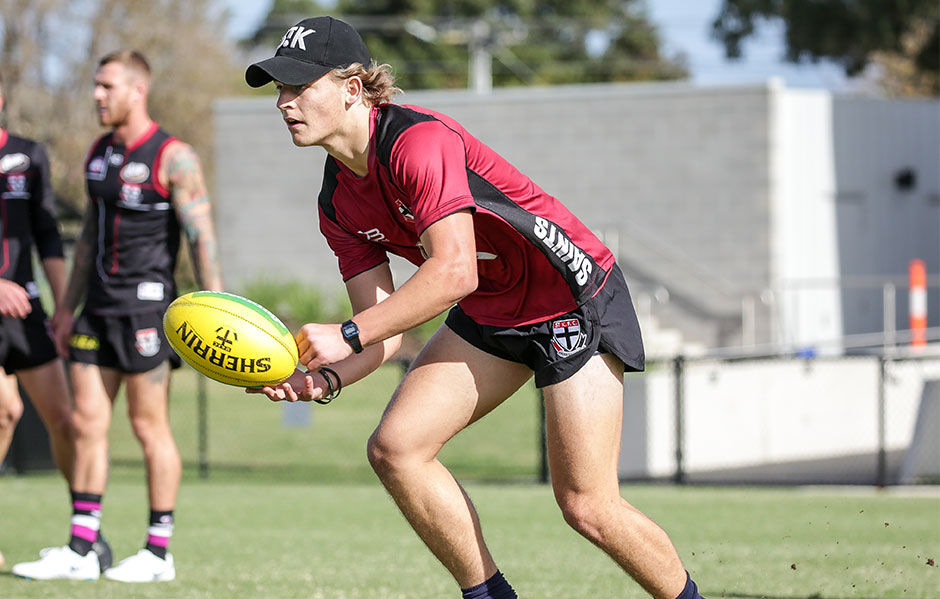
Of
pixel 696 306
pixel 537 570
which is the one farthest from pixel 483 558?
pixel 696 306

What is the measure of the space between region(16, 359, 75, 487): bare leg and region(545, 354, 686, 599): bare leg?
326 centimetres

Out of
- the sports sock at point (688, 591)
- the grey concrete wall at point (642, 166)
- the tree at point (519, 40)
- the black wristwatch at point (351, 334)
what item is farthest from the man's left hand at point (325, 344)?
the tree at point (519, 40)

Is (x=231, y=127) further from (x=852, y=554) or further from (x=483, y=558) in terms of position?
(x=483, y=558)

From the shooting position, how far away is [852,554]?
23.9ft

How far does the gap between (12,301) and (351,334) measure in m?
3.13

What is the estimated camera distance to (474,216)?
409cm

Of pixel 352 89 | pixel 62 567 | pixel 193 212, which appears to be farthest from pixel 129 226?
pixel 352 89

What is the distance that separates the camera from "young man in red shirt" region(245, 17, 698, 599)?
3934mm

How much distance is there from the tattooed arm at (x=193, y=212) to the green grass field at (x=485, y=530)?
1.58m

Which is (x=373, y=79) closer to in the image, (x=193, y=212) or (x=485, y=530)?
(x=193, y=212)

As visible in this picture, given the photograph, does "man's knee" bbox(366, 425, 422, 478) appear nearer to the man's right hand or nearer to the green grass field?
the green grass field

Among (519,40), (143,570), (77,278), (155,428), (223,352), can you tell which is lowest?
(143,570)

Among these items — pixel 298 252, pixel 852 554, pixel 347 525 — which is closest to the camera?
pixel 852 554

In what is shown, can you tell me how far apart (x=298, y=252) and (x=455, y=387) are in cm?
2085
